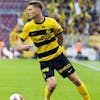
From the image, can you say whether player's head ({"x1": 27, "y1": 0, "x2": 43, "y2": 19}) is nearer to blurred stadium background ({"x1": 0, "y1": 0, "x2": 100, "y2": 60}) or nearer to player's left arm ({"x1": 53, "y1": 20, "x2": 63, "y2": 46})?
player's left arm ({"x1": 53, "y1": 20, "x2": 63, "y2": 46})

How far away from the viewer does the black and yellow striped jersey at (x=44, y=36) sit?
9.18 metres

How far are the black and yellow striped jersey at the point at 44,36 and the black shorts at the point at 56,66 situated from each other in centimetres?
8

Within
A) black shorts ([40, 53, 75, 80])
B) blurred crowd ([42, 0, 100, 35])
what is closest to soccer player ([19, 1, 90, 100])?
black shorts ([40, 53, 75, 80])

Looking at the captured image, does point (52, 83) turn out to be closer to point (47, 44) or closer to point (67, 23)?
point (47, 44)

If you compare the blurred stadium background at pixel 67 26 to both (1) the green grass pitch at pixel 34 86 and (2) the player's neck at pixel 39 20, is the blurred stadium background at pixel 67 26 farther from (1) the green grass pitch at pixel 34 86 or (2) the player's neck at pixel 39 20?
(2) the player's neck at pixel 39 20

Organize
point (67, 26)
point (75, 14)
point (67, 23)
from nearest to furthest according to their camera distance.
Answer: point (67, 26) < point (67, 23) < point (75, 14)

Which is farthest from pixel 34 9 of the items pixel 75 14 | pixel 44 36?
pixel 75 14

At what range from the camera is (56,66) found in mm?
9352

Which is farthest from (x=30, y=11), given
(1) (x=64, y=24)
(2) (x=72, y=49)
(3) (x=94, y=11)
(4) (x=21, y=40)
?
(3) (x=94, y=11)

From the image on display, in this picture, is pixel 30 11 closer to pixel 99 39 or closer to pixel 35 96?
pixel 35 96

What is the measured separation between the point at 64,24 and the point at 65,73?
84.2 ft

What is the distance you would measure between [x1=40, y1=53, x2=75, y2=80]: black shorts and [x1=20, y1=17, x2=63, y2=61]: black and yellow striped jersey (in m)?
0.08

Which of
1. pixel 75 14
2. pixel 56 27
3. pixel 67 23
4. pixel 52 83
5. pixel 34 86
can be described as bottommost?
pixel 67 23

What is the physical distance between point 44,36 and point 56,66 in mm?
620
